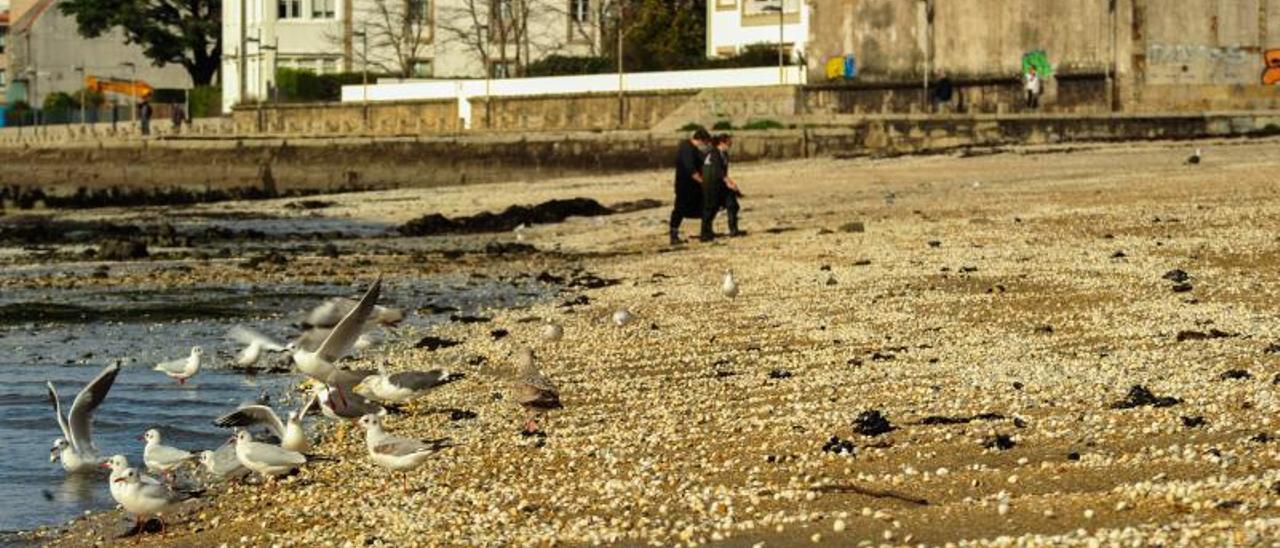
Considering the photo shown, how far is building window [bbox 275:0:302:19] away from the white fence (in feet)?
38.4

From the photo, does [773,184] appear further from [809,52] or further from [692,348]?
[692,348]

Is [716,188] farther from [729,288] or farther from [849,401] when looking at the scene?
[849,401]

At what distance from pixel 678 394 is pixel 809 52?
41.5m

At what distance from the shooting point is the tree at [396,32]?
3071 inches

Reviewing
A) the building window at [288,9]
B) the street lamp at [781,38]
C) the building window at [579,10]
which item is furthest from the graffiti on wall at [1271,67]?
the building window at [288,9]

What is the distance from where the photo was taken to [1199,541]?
7395 millimetres

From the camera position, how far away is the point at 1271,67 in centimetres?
4850

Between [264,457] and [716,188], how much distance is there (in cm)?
1502

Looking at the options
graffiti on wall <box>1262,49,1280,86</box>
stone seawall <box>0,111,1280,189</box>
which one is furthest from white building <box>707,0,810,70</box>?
graffiti on wall <box>1262,49,1280,86</box>

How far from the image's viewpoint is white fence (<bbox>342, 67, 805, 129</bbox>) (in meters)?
57.9

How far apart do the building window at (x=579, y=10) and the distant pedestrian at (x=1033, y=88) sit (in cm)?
3217

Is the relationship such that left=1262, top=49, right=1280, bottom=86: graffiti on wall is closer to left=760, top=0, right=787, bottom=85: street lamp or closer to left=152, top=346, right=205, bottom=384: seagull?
left=760, top=0, right=787, bottom=85: street lamp

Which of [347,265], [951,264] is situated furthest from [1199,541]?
[347,265]

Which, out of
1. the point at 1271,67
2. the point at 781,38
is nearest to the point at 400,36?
the point at 781,38
